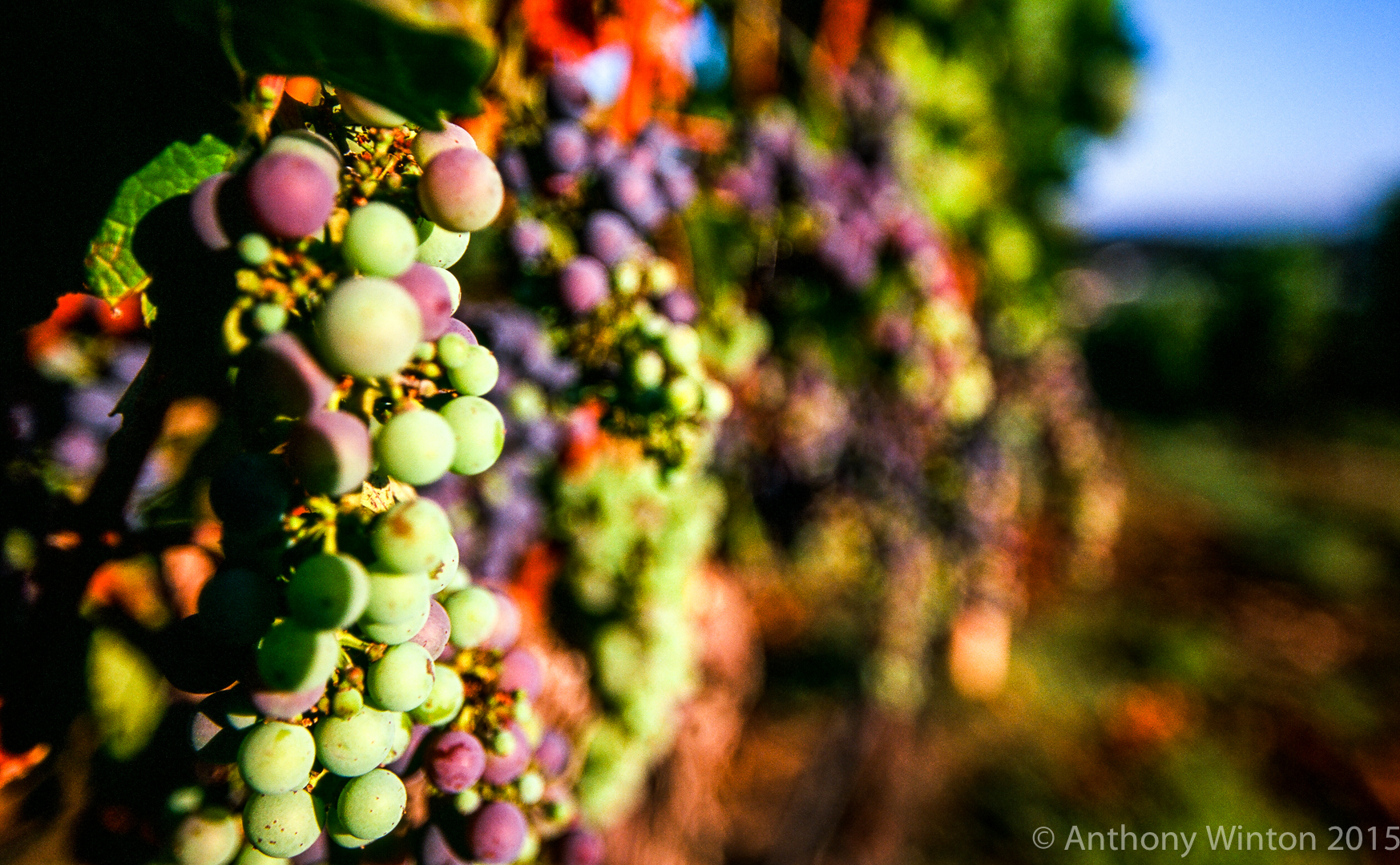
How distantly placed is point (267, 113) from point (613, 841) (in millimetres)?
1331

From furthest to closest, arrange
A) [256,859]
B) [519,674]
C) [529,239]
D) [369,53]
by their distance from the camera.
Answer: [529,239] < [519,674] < [256,859] < [369,53]

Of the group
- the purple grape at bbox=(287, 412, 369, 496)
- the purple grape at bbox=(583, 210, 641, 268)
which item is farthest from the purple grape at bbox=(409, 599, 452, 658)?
the purple grape at bbox=(583, 210, 641, 268)

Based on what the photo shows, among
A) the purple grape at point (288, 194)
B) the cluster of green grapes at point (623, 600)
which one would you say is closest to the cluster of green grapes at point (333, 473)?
the purple grape at point (288, 194)

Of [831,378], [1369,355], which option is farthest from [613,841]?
[1369,355]

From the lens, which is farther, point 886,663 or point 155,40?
point 886,663

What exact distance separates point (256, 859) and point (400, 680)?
0.14 metres

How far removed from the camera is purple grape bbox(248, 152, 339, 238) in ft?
0.93

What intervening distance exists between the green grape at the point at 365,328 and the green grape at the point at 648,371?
0.84 feet

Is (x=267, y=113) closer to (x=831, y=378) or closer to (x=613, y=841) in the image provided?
(x=831, y=378)

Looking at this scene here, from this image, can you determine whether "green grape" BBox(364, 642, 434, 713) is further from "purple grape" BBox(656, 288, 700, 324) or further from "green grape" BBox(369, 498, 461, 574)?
"purple grape" BBox(656, 288, 700, 324)

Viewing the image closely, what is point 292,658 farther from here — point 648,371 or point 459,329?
point 648,371

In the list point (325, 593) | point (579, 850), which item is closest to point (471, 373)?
point (325, 593)

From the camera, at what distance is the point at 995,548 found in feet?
6.25

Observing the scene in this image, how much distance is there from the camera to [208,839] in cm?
39
